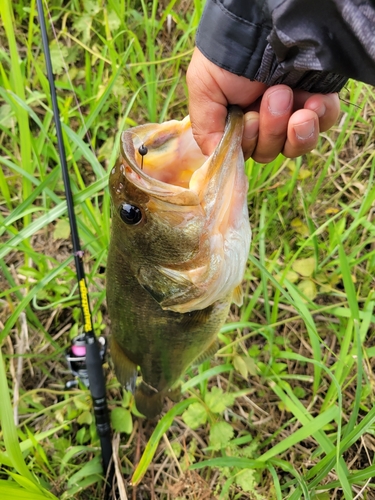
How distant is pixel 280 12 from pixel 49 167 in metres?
2.26

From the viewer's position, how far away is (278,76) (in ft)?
4.38

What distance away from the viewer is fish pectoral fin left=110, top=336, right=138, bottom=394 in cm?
193

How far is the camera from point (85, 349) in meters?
1.99

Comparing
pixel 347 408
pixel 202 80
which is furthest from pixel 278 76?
pixel 347 408

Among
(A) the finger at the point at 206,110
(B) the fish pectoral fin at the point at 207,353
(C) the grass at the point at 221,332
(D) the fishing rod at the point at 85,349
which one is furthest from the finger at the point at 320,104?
(B) the fish pectoral fin at the point at 207,353

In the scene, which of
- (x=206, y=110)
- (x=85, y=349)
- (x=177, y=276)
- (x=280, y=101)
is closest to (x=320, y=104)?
(x=280, y=101)

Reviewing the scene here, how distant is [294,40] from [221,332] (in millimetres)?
1570

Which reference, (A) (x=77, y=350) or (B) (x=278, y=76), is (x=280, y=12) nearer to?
(B) (x=278, y=76)

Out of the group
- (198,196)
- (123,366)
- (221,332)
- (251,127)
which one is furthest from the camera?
(221,332)

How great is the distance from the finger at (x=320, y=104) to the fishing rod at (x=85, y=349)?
1.01 metres

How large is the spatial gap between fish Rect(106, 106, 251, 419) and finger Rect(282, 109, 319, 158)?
18 centimetres

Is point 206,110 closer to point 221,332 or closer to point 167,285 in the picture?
point 167,285

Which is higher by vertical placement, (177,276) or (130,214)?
(130,214)

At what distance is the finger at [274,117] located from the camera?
1.32 metres
